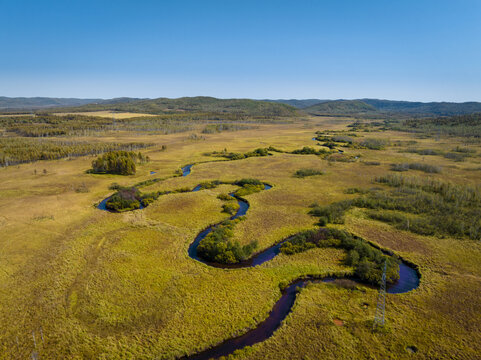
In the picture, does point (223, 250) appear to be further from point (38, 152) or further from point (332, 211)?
point (38, 152)

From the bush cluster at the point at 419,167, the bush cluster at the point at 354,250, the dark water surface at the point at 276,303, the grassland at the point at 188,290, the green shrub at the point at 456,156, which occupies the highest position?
the green shrub at the point at 456,156

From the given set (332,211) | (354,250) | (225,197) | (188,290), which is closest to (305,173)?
(225,197)

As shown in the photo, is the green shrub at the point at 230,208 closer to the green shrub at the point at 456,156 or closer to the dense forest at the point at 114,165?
the dense forest at the point at 114,165

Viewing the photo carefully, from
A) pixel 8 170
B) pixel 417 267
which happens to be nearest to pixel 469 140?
pixel 417 267

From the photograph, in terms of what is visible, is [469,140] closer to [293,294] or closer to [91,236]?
[293,294]

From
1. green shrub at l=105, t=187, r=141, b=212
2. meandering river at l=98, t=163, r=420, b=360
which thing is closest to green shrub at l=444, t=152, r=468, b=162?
meandering river at l=98, t=163, r=420, b=360

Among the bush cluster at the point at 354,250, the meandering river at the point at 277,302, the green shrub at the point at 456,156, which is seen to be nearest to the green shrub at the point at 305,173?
the bush cluster at the point at 354,250

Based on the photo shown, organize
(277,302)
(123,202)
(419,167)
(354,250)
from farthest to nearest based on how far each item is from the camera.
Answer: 1. (419,167)
2. (123,202)
3. (354,250)
4. (277,302)

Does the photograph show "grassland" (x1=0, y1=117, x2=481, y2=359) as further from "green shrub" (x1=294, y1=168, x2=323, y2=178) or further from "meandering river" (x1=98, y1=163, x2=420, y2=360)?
"green shrub" (x1=294, y1=168, x2=323, y2=178)
